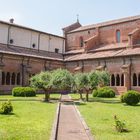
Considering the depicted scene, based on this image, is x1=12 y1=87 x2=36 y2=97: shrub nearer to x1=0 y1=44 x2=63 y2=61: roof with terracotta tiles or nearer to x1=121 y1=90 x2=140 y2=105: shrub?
x1=0 y1=44 x2=63 y2=61: roof with terracotta tiles

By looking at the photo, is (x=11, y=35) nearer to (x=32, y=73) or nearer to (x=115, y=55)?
(x=32, y=73)

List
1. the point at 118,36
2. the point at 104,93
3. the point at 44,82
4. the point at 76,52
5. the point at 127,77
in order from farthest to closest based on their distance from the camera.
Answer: the point at 76,52 → the point at 118,36 → the point at 127,77 → the point at 104,93 → the point at 44,82

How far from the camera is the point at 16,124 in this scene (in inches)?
507

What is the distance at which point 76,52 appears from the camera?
156 ft

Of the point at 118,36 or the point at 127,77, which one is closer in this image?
the point at 127,77

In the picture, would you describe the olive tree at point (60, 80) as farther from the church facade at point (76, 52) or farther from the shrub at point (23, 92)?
the church facade at point (76, 52)

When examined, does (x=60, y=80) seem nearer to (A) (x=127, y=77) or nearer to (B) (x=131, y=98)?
(B) (x=131, y=98)

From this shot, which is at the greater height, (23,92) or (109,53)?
(109,53)

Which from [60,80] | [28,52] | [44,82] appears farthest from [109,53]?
[44,82]

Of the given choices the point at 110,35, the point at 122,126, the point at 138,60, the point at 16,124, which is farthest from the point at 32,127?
the point at 110,35

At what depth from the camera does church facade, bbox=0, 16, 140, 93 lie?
36.1 m

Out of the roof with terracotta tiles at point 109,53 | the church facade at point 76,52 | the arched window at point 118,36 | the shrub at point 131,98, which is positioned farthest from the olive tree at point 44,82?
the arched window at point 118,36

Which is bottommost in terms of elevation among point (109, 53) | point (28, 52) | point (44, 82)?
point (44, 82)

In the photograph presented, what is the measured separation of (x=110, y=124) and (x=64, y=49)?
38.4m
